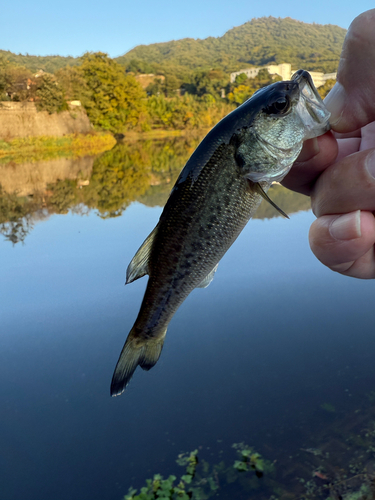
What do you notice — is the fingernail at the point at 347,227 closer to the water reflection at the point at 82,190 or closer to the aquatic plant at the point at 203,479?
the aquatic plant at the point at 203,479

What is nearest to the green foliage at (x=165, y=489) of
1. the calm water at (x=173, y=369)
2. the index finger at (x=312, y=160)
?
the calm water at (x=173, y=369)

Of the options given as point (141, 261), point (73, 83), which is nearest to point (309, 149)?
point (141, 261)

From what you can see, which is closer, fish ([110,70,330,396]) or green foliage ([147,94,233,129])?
fish ([110,70,330,396])

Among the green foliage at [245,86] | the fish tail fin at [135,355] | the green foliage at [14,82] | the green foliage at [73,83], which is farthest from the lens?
the green foliage at [245,86]

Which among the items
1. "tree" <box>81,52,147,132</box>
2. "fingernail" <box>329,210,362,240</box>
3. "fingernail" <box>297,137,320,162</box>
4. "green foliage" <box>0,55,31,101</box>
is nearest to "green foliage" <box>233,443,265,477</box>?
"fingernail" <box>329,210,362,240</box>

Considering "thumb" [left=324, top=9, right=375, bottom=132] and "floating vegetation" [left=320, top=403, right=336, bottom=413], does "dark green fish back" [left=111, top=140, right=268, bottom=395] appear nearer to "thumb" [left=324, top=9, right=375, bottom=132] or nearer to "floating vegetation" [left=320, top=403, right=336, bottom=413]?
"thumb" [left=324, top=9, right=375, bottom=132]
